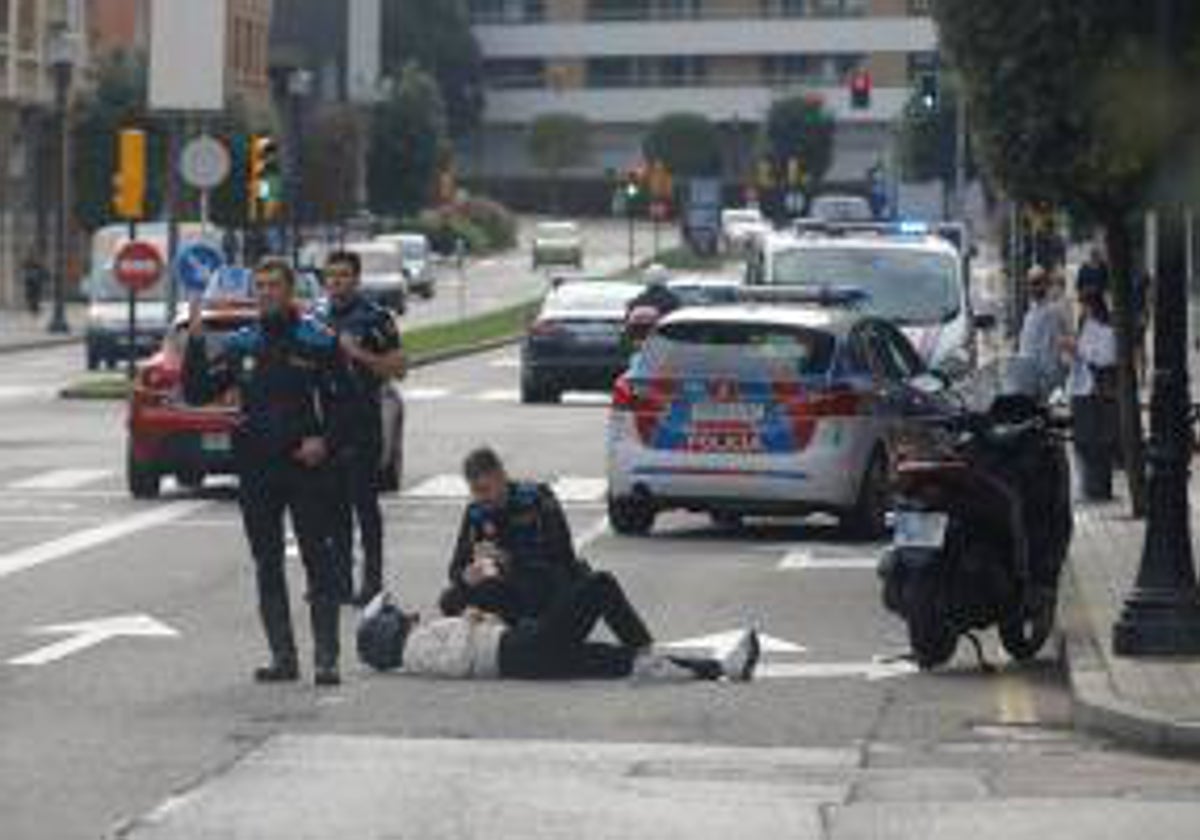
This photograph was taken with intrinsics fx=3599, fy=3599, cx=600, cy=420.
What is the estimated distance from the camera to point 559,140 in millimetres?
143875

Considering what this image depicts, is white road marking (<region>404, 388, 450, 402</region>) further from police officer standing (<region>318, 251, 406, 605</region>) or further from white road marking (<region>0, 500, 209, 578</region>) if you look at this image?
police officer standing (<region>318, 251, 406, 605</region>)

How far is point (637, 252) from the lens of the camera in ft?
403

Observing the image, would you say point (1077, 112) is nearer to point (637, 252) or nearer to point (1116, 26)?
point (1116, 26)

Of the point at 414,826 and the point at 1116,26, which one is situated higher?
the point at 1116,26

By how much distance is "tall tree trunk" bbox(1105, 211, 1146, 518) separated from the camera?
2328 centimetres

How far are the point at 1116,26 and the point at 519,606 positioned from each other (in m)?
4.50

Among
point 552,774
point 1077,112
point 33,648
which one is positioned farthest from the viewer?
point 1077,112

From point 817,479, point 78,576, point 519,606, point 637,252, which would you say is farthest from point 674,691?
point 637,252

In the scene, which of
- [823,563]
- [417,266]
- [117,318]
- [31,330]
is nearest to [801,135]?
[417,266]

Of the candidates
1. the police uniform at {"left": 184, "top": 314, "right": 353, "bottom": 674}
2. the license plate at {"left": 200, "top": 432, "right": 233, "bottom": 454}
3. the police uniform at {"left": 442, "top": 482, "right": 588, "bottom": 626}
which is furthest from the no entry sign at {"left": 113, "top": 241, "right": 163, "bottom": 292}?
the police uniform at {"left": 184, "top": 314, "right": 353, "bottom": 674}

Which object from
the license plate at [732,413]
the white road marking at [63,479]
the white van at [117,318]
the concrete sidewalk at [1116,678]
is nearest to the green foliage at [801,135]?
the white van at [117,318]

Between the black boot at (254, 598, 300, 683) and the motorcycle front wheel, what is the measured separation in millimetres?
3384

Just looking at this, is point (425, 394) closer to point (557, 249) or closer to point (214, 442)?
point (214, 442)

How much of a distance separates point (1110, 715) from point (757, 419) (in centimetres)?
984
